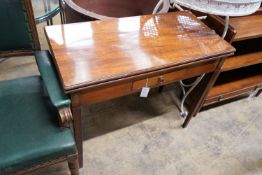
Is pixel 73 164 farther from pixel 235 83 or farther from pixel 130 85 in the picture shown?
pixel 235 83

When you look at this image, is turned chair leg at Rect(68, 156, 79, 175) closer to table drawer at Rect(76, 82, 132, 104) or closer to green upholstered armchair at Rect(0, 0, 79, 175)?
green upholstered armchair at Rect(0, 0, 79, 175)

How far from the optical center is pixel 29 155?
0.80 meters

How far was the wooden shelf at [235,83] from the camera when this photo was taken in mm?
1534

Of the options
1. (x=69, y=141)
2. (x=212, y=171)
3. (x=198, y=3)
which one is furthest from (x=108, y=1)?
(x=212, y=171)

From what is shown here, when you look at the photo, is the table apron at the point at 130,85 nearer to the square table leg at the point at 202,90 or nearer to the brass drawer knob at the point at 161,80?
the brass drawer knob at the point at 161,80

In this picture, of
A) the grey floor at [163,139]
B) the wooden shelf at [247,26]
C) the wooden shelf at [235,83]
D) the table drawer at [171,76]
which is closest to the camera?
the table drawer at [171,76]

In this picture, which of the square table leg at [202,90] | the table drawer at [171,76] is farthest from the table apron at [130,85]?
the square table leg at [202,90]

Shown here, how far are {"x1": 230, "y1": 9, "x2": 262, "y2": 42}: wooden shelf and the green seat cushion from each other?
1003 millimetres

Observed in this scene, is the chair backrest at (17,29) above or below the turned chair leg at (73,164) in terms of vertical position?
above

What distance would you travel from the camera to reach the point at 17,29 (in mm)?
992

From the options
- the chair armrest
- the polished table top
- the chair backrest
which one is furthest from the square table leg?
the chair backrest

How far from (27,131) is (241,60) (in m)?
1.32

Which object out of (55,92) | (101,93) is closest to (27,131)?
(55,92)

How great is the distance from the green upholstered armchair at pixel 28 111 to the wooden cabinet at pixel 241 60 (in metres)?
0.92
